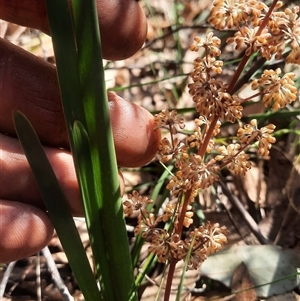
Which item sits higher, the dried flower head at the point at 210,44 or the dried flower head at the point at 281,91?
the dried flower head at the point at 210,44

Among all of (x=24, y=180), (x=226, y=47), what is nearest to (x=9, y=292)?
(x=24, y=180)

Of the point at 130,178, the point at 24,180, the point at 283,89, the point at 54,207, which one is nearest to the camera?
the point at 283,89

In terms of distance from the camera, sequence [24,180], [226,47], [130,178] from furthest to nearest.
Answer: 1. [226,47]
2. [130,178]
3. [24,180]

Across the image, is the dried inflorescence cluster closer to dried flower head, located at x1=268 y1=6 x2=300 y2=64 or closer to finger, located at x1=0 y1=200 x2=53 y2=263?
Answer: dried flower head, located at x1=268 y1=6 x2=300 y2=64

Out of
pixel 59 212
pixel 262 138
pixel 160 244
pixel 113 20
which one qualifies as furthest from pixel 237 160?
pixel 113 20

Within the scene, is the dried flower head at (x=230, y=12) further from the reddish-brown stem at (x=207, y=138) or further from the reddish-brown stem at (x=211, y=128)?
the reddish-brown stem at (x=207, y=138)

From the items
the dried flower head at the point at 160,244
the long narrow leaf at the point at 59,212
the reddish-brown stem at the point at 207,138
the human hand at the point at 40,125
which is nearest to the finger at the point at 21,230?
the human hand at the point at 40,125

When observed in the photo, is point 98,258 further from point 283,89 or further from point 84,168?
point 283,89

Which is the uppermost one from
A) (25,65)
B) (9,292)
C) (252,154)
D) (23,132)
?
(25,65)

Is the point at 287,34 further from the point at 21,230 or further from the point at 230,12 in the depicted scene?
the point at 21,230
